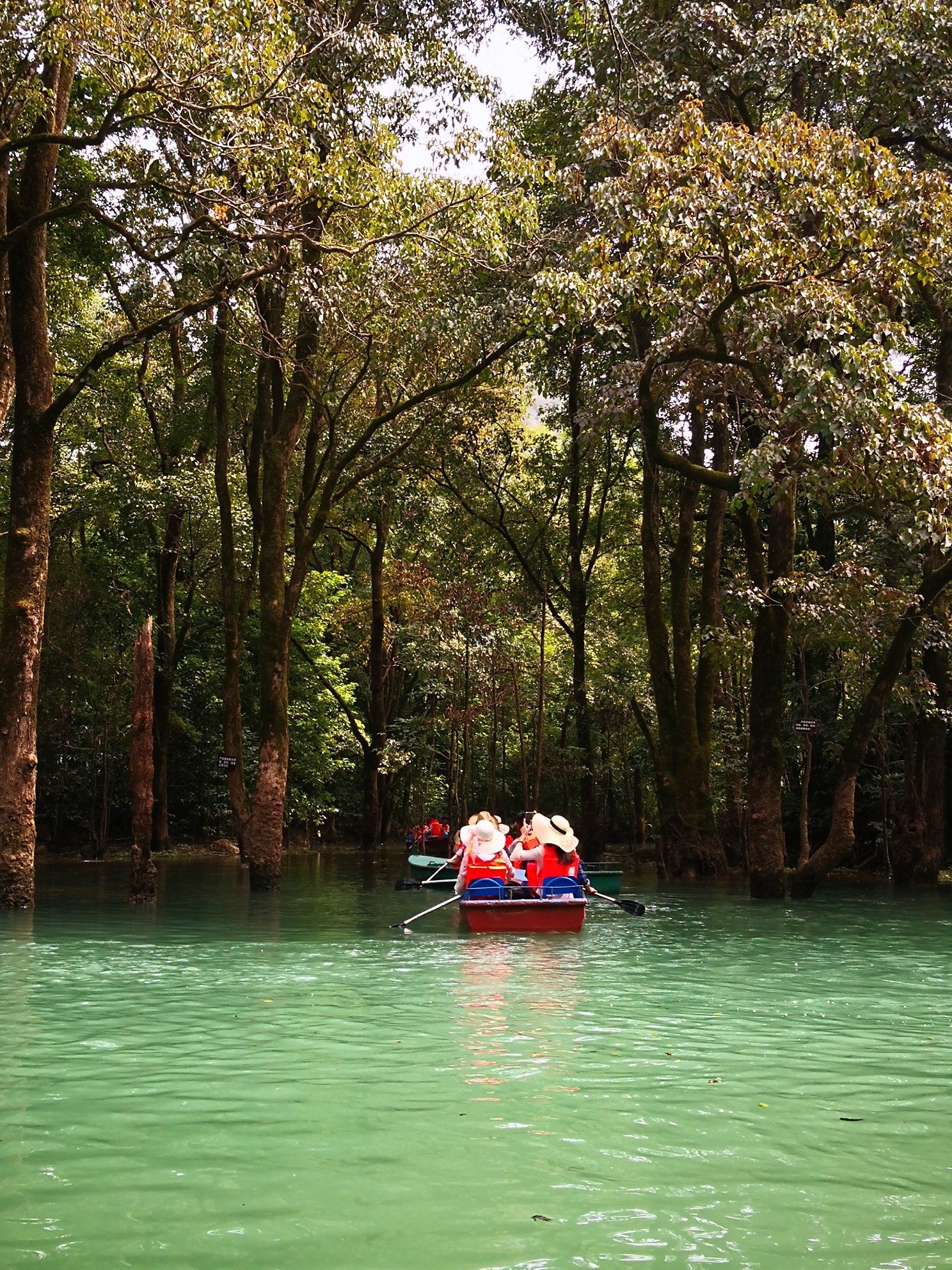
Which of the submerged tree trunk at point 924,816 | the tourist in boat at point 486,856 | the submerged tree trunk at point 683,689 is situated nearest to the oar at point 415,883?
the submerged tree trunk at point 683,689

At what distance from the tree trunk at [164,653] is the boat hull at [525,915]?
15.6 m

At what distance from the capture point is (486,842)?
17.7m

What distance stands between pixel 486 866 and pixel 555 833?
1169 mm

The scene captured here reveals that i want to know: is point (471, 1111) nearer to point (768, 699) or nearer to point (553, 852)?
point (553, 852)

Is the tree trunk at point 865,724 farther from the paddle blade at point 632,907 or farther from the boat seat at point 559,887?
the boat seat at point 559,887

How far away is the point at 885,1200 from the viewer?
4973 millimetres

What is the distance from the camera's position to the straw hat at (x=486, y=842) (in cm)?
1764

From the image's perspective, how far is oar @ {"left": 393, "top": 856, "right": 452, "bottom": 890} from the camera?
23797 mm

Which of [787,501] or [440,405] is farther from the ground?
[440,405]

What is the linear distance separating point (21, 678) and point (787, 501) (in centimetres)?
1193

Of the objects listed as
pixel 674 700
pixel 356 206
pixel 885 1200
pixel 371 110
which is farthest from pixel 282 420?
pixel 885 1200

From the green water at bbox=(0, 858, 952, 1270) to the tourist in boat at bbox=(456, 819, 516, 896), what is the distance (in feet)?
12.4

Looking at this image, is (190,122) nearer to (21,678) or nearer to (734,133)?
(734,133)

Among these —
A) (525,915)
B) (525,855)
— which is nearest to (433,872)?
(525,855)
